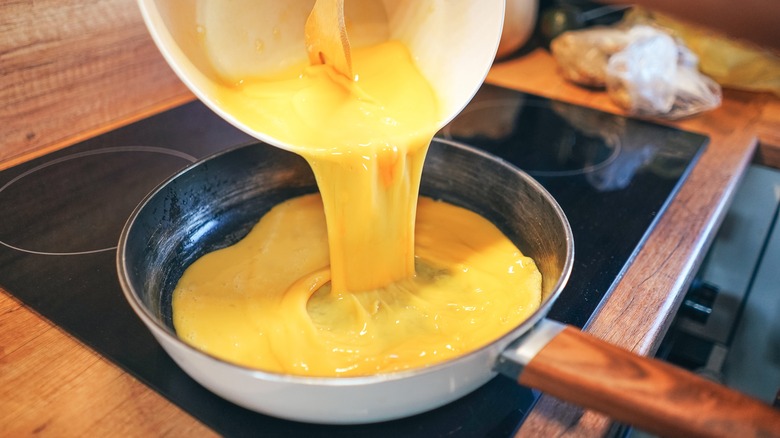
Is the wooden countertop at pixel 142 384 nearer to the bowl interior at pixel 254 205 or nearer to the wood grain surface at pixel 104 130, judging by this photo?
the wood grain surface at pixel 104 130

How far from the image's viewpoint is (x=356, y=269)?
83 centimetres

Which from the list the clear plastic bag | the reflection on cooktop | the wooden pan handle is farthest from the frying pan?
the clear plastic bag

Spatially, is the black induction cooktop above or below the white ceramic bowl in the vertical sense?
below

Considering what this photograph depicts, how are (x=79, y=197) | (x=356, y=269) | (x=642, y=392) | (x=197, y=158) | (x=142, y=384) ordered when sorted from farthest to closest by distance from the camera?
(x=197, y=158) → (x=79, y=197) → (x=356, y=269) → (x=142, y=384) → (x=642, y=392)

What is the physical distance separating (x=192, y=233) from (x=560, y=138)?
76 centimetres

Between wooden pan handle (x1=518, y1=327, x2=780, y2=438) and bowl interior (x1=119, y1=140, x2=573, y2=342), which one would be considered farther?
bowl interior (x1=119, y1=140, x2=573, y2=342)

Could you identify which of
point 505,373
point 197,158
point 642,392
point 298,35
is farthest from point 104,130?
point 642,392

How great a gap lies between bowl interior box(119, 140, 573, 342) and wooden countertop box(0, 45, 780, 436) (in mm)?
102

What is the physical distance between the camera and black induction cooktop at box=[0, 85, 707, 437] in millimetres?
615

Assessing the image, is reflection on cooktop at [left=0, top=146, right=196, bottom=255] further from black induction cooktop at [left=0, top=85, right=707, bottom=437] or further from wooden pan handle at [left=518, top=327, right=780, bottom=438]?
wooden pan handle at [left=518, top=327, right=780, bottom=438]

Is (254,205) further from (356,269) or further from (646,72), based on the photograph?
(646,72)

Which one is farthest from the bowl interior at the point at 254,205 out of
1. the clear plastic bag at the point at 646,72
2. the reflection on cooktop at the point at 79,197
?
the clear plastic bag at the point at 646,72

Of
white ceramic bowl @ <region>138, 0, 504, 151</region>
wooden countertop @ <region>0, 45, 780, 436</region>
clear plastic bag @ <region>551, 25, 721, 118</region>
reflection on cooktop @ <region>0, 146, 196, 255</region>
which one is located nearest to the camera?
wooden countertop @ <region>0, 45, 780, 436</region>

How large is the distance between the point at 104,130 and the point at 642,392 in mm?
1115
